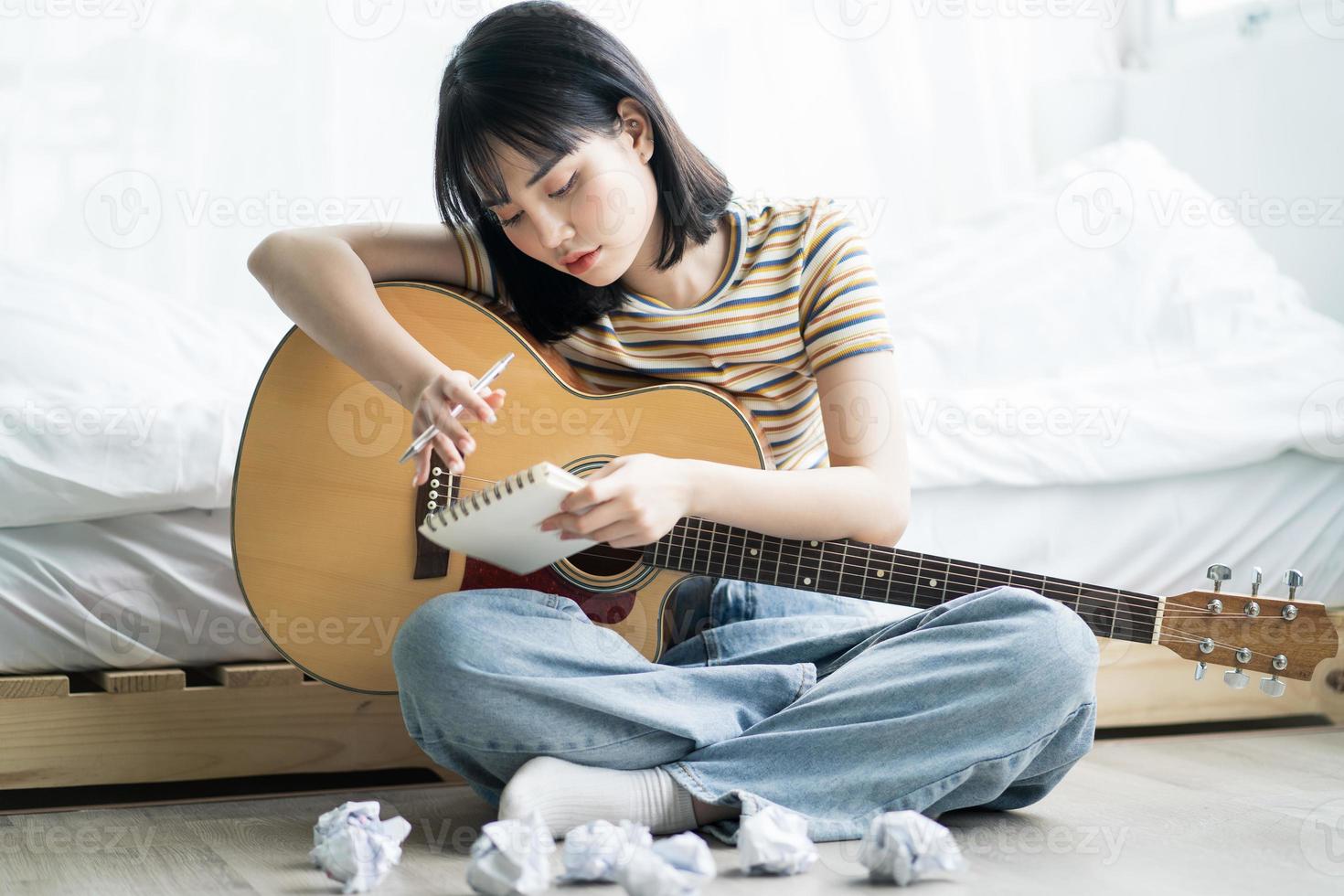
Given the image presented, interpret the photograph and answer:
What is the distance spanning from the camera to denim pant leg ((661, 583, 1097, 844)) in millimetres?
958

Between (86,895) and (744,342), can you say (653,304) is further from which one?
(86,895)

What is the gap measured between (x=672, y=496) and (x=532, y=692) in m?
0.20

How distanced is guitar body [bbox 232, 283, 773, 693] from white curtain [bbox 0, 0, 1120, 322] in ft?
2.66

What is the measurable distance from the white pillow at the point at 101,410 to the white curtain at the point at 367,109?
463mm

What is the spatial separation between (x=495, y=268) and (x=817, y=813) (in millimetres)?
604

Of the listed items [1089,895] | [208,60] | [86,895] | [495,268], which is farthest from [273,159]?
[1089,895]

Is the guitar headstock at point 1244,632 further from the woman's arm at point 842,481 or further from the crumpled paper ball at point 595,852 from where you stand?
the crumpled paper ball at point 595,852

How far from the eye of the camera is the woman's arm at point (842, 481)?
38.8 inches

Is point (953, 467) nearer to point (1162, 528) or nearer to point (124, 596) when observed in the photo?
point (1162, 528)

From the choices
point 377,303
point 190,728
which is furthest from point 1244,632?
point 190,728

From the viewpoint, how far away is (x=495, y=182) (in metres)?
1.03

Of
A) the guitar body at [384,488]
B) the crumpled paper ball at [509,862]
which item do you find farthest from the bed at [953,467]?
the crumpled paper ball at [509,862]

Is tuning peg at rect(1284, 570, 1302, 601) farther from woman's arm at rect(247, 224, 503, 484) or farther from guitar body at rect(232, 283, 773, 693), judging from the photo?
woman's arm at rect(247, 224, 503, 484)

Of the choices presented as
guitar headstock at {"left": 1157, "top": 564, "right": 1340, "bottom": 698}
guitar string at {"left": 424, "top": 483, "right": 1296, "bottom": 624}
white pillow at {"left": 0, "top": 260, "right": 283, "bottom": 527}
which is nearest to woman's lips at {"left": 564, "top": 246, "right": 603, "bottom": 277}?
guitar string at {"left": 424, "top": 483, "right": 1296, "bottom": 624}
